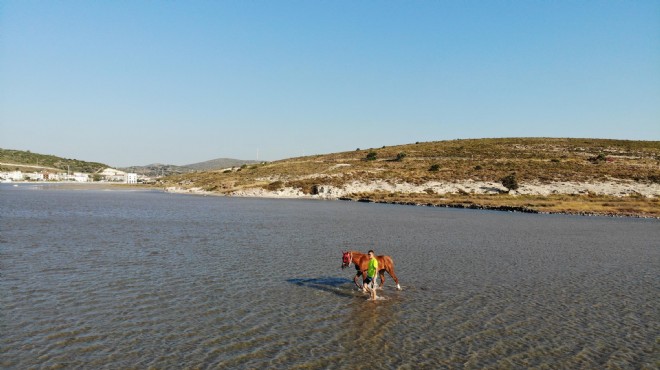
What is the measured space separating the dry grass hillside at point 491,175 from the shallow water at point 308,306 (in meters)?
52.7

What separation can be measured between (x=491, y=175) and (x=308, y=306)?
9949 cm

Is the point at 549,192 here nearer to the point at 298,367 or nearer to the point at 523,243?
the point at 523,243

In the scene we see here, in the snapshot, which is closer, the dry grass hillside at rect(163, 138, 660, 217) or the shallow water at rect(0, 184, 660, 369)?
the shallow water at rect(0, 184, 660, 369)

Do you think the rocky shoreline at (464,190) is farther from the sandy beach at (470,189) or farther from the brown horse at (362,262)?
the brown horse at (362,262)

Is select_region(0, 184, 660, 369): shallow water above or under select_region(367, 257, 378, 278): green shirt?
under

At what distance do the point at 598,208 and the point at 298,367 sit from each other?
73.7 meters

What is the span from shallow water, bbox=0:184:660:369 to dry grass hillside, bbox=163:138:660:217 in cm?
5266

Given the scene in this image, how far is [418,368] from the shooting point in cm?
1144

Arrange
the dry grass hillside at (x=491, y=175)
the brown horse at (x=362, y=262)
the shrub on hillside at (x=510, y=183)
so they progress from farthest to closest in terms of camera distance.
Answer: the shrub on hillside at (x=510, y=183) < the dry grass hillside at (x=491, y=175) < the brown horse at (x=362, y=262)

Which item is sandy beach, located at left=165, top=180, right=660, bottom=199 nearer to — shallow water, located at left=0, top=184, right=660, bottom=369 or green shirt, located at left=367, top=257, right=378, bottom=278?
shallow water, located at left=0, top=184, right=660, bottom=369

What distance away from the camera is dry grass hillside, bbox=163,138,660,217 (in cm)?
8350

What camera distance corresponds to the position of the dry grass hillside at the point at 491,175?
83.5 m

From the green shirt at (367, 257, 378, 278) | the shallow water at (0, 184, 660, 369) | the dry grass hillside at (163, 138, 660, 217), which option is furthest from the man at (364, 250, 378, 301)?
the dry grass hillside at (163, 138, 660, 217)

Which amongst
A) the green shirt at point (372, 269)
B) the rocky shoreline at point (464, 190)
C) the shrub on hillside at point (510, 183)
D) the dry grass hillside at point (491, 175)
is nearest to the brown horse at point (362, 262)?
the green shirt at point (372, 269)
